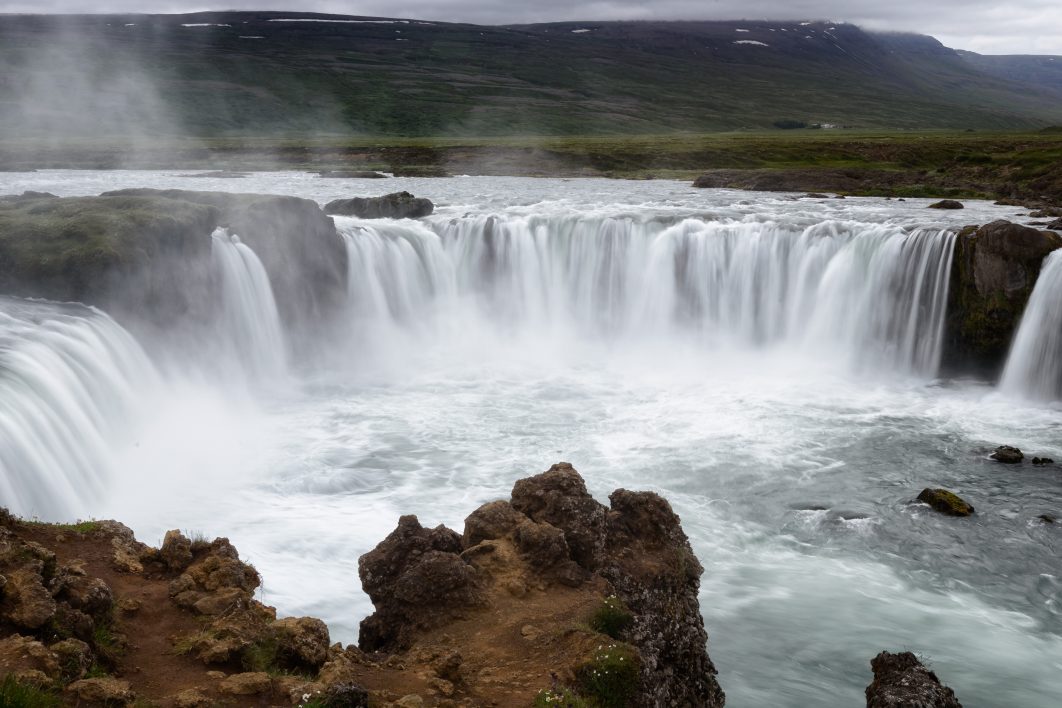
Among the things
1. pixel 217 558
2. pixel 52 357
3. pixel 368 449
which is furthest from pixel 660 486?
pixel 52 357

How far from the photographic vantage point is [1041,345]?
2889cm

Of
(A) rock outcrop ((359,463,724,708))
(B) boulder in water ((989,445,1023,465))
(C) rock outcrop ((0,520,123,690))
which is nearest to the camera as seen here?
(C) rock outcrop ((0,520,123,690))

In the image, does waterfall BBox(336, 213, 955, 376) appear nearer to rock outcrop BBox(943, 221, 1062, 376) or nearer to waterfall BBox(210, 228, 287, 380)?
rock outcrop BBox(943, 221, 1062, 376)

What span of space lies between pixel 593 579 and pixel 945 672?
710cm

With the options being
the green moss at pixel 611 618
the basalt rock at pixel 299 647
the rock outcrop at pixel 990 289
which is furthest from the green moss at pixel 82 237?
the rock outcrop at pixel 990 289

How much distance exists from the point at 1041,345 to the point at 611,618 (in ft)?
79.6

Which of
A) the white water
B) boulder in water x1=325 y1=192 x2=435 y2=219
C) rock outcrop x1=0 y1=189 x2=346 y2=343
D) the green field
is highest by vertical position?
the green field

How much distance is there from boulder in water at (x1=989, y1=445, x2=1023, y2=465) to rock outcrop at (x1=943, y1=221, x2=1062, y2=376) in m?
8.44

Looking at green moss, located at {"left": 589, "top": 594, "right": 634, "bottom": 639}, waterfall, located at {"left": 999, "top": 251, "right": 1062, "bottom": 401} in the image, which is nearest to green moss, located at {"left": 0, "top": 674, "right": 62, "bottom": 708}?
green moss, located at {"left": 589, "top": 594, "right": 634, "bottom": 639}

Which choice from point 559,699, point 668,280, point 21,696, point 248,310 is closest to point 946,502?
point 559,699

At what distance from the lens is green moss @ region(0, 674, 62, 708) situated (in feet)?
22.0

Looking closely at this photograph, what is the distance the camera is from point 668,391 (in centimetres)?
3017

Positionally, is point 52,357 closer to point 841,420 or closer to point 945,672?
point 945,672

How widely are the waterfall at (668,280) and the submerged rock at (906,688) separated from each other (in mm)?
22993
